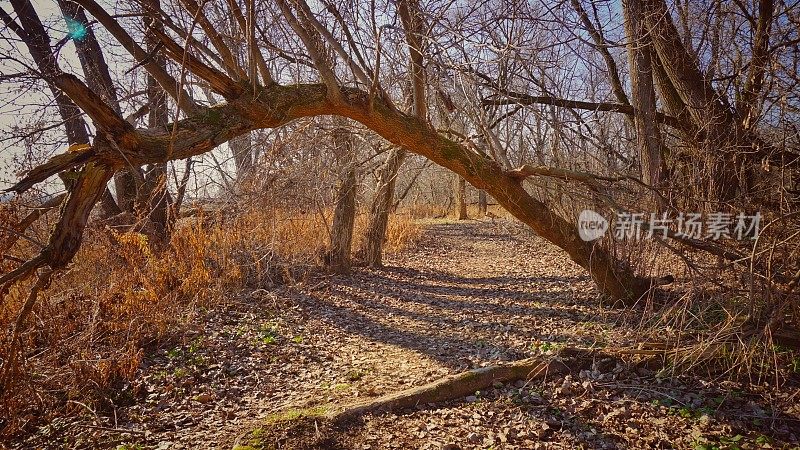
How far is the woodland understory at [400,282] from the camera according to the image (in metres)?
3.12

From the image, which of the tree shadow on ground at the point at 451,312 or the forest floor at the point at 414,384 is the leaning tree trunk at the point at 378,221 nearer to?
the tree shadow on ground at the point at 451,312

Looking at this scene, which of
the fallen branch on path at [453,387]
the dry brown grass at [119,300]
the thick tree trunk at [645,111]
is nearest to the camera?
the fallen branch on path at [453,387]

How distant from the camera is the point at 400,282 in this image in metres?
7.54

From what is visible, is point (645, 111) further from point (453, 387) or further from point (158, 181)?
point (158, 181)

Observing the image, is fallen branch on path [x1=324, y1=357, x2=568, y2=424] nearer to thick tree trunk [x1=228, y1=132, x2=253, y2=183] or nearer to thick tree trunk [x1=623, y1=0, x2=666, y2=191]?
thick tree trunk [x1=623, y1=0, x2=666, y2=191]

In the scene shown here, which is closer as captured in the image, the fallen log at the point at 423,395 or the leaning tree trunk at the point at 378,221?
the fallen log at the point at 423,395

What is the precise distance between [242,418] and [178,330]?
5.29 feet

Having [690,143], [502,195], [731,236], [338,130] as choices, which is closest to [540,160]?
[502,195]

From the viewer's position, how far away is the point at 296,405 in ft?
11.4

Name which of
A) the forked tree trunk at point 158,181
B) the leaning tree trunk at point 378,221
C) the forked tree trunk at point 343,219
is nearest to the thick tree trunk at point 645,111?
the leaning tree trunk at point 378,221

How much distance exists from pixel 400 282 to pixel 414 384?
3.82 m

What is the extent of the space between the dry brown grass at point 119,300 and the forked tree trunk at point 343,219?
382mm

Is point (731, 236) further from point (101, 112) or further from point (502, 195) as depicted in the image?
point (101, 112)

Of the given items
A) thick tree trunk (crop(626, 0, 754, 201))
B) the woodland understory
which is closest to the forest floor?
the woodland understory
